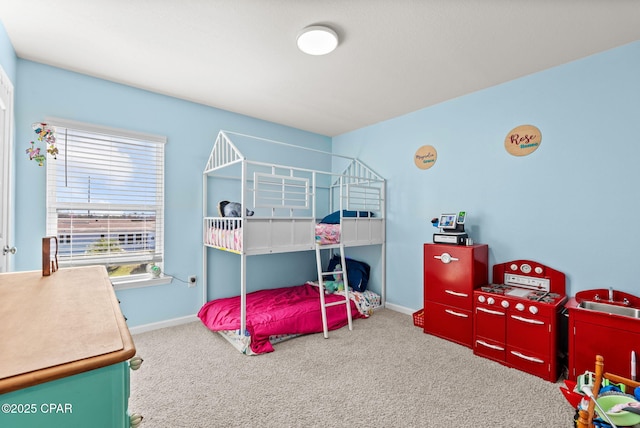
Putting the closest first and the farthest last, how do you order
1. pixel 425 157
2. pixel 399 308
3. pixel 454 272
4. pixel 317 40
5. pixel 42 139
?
pixel 317 40
pixel 42 139
pixel 454 272
pixel 425 157
pixel 399 308

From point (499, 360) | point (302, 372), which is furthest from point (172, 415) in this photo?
point (499, 360)

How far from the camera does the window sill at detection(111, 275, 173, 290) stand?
2.86 m

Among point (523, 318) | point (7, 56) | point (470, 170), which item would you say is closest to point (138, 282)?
point (7, 56)

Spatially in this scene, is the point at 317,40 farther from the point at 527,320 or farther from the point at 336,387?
the point at 527,320

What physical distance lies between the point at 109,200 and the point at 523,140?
3907mm

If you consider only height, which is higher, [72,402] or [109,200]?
[109,200]

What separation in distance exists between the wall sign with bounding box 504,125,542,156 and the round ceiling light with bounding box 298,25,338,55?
6.08 ft

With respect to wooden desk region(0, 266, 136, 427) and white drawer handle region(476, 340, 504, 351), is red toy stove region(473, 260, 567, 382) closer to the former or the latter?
white drawer handle region(476, 340, 504, 351)

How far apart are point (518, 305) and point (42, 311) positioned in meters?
2.83

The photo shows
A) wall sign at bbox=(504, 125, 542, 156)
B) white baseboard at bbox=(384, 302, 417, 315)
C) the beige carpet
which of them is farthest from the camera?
white baseboard at bbox=(384, 302, 417, 315)

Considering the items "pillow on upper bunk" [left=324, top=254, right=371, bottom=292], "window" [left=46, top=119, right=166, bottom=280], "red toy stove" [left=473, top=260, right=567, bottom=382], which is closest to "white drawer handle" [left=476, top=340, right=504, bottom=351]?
"red toy stove" [left=473, top=260, right=567, bottom=382]

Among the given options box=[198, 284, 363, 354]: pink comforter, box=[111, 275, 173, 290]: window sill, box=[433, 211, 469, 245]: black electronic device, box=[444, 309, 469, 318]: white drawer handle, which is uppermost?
box=[433, 211, 469, 245]: black electronic device

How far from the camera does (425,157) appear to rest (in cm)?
347

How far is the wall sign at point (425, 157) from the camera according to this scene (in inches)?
134
